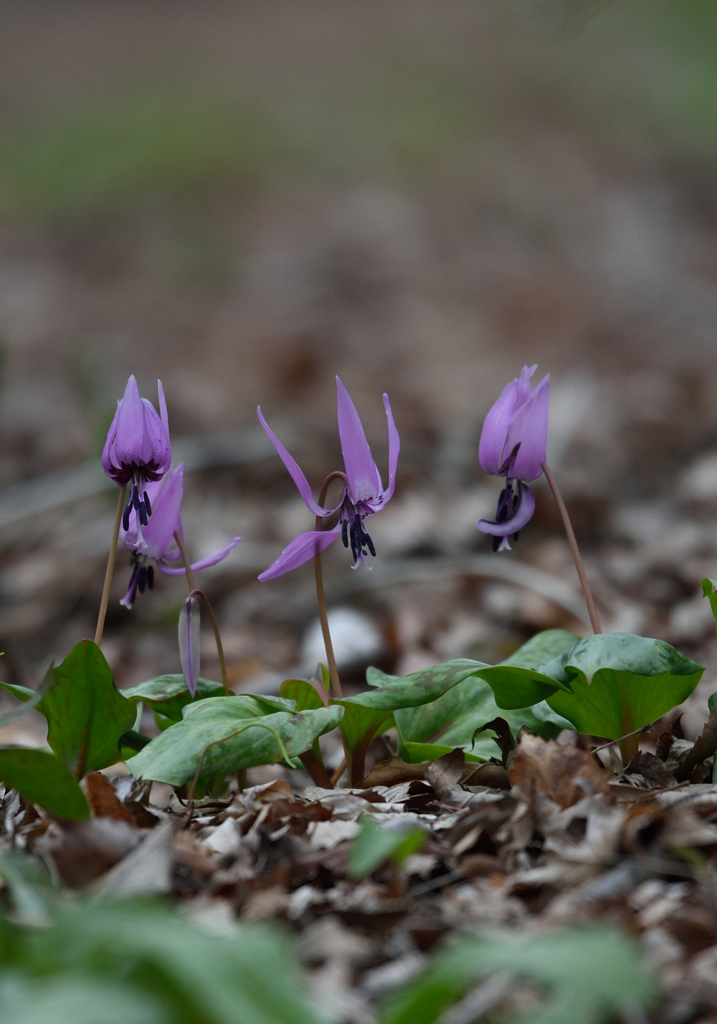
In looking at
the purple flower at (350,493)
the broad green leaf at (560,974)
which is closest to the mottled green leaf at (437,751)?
the purple flower at (350,493)

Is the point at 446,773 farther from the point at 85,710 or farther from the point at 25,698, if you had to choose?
the point at 25,698

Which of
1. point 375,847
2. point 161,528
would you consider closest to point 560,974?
point 375,847

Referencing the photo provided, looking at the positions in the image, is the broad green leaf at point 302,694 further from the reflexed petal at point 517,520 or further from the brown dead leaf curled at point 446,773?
the reflexed petal at point 517,520

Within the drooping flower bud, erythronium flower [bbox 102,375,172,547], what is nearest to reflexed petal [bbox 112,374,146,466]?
erythronium flower [bbox 102,375,172,547]

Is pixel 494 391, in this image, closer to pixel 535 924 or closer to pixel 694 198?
pixel 535 924

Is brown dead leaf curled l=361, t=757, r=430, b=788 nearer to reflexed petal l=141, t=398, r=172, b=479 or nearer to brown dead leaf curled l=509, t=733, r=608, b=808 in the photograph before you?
brown dead leaf curled l=509, t=733, r=608, b=808
